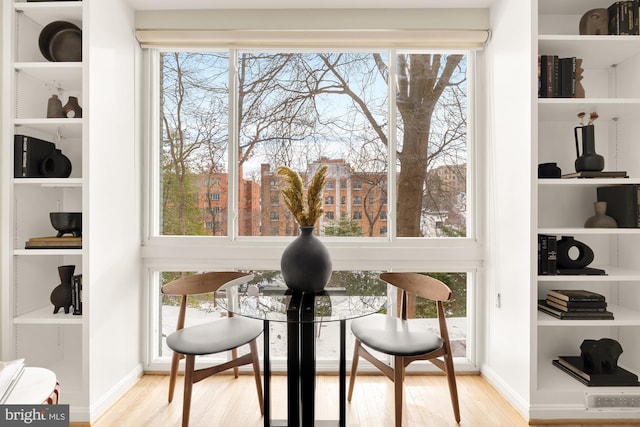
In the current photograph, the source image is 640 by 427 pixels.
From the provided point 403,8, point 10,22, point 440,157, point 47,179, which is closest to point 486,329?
point 440,157

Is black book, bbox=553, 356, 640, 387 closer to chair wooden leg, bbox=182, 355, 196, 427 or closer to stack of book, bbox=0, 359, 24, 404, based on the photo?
chair wooden leg, bbox=182, 355, 196, 427

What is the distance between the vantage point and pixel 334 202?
2.94m

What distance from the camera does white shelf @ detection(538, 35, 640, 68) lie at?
87.4 inches

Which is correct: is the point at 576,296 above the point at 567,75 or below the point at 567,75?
below

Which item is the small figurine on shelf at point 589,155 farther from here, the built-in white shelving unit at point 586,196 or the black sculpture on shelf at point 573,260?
the black sculpture on shelf at point 573,260

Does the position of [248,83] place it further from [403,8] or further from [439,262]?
[439,262]

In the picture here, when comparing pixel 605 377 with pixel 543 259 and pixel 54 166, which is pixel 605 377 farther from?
pixel 54 166

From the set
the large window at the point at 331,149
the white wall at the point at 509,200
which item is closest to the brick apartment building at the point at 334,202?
the large window at the point at 331,149

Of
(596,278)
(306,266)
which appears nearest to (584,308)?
(596,278)

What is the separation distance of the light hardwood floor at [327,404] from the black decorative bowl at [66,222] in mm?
1088

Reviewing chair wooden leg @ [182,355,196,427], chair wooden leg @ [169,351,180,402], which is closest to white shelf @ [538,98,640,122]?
chair wooden leg @ [182,355,196,427]

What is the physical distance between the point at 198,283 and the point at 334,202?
3.65ft

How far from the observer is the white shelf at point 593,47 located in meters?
2.22

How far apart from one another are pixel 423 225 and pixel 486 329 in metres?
0.87
